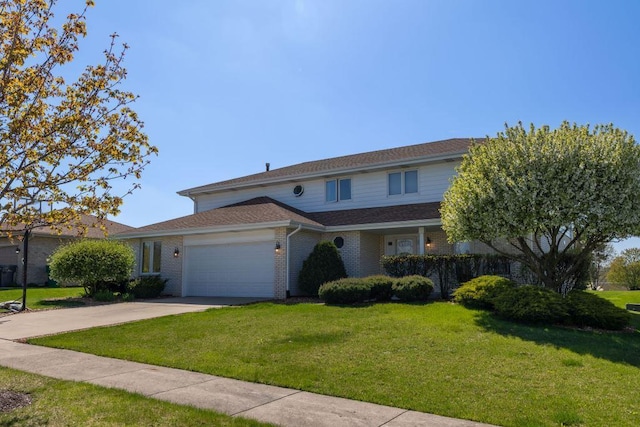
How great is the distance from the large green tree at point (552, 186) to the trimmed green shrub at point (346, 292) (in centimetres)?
309

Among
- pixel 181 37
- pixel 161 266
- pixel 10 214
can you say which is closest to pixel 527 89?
pixel 181 37

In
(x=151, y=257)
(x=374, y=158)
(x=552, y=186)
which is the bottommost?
(x=151, y=257)

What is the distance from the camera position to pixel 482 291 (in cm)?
1137

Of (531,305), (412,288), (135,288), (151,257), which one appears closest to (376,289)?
(412,288)

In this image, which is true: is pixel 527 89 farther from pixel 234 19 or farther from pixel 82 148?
pixel 82 148

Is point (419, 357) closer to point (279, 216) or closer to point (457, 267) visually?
point (457, 267)

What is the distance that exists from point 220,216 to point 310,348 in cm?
1284

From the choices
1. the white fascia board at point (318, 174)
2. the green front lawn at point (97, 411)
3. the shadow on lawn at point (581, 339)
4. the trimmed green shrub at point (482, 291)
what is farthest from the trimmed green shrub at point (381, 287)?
the green front lawn at point (97, 411)

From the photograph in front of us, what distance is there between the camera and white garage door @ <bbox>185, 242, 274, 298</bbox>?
1764cm

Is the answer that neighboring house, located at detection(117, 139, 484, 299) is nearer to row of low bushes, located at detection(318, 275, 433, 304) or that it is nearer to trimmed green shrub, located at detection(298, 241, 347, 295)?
trimmed green shrub, located at detection(298, 241, 347, 295)

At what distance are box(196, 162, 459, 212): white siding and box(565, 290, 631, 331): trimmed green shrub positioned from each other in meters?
8.26

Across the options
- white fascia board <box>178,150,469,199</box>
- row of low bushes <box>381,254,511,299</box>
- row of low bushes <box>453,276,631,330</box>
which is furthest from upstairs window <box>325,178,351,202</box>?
row of low bushes <box>453,276,631,330</box>

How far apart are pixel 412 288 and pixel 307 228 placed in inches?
213

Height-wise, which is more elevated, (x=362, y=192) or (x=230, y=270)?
(x=362, y=192)
